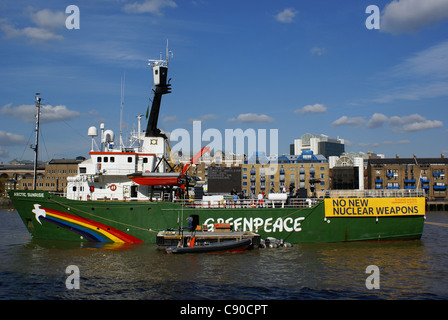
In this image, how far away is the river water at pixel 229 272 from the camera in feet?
53.6

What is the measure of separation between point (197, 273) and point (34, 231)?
1565cm

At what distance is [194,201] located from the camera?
27.6 meters

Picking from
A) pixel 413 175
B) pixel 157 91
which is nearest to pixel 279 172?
pixel 413 175

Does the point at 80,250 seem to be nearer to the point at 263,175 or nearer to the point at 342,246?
the point at 342,246

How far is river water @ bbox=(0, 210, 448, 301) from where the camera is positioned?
16.3m

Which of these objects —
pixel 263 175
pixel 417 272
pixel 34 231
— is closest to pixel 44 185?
pixel 263 175

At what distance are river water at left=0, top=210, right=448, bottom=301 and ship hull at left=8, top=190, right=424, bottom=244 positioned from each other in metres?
0.94

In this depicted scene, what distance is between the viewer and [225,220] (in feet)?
90.8

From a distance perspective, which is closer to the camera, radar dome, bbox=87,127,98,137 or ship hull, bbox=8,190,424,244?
ship hull, bbox=8,190,424,244

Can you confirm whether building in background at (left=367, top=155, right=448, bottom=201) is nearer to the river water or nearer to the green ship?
the green ship

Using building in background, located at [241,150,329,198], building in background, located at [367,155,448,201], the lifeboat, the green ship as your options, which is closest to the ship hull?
the green ship

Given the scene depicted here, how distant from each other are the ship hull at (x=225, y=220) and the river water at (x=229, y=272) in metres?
0.94

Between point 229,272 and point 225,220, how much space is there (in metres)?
7.97

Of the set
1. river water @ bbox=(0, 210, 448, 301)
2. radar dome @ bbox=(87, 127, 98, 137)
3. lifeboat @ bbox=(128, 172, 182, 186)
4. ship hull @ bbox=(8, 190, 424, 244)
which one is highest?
radar dome @ bbox=(87, 127, 98, 137)
